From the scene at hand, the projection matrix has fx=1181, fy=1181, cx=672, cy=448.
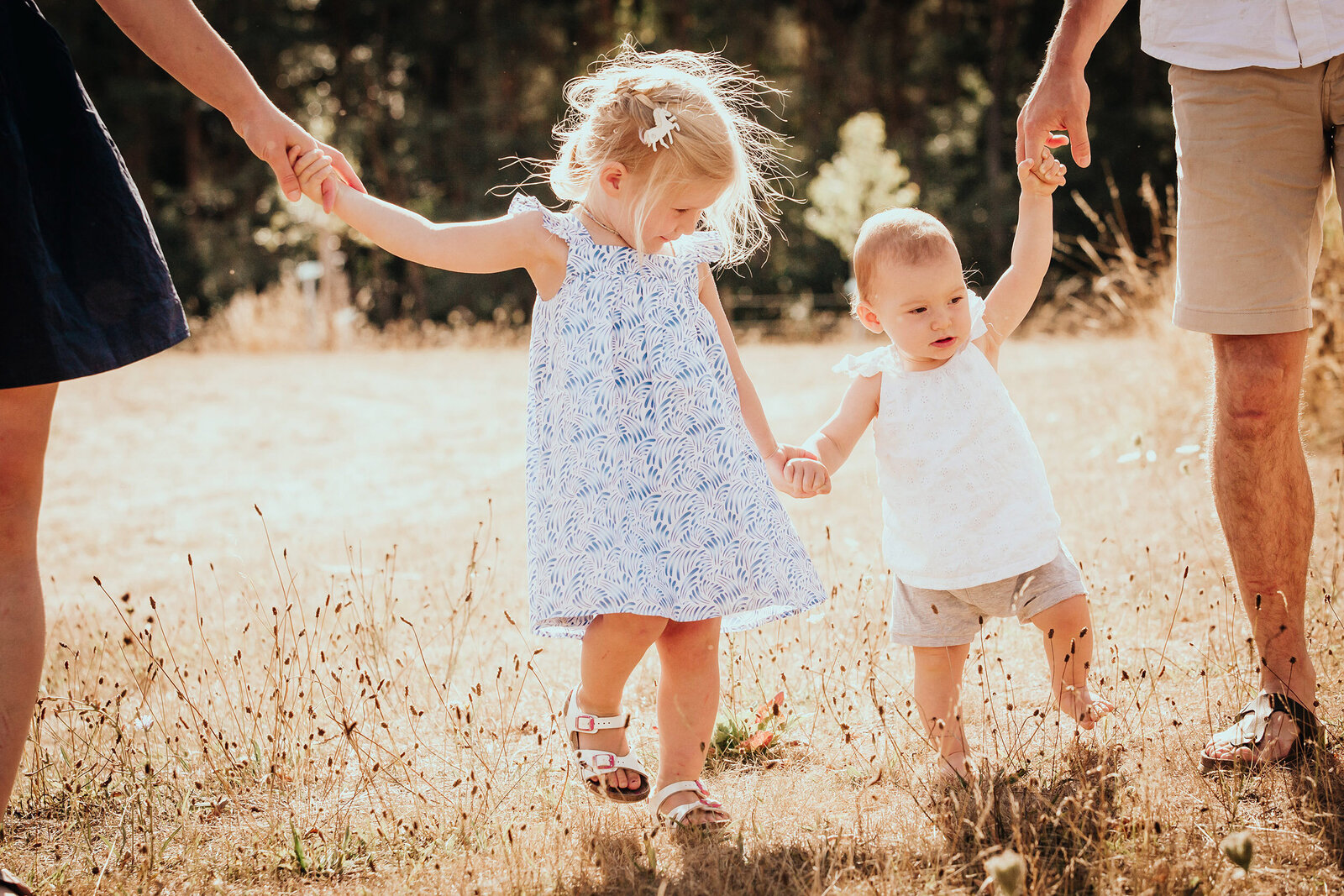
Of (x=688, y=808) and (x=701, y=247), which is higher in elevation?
(x=701, y=247)

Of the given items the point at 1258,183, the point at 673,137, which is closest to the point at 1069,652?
the point at 1258,183

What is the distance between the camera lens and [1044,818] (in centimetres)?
203

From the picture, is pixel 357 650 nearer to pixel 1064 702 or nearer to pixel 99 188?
pixel 99 188

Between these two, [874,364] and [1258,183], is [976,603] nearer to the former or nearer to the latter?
[874,364]

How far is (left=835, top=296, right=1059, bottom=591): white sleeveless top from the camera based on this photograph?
241 cm

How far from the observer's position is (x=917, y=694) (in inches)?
98.0

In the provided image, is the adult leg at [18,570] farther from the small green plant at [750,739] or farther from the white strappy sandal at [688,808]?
the small green plant at [750,739]

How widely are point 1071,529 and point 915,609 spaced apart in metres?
2.46

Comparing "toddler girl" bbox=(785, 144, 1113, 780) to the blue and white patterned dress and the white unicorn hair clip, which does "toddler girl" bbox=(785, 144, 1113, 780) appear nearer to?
the blue and white patterned dress

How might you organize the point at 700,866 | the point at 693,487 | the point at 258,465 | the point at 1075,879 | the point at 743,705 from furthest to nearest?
the point at 258,465 < the point at 743,705 < the point at 693,487 < the point at 700,866 < the point at 1075,879

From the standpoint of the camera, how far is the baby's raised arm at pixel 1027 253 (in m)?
2.52

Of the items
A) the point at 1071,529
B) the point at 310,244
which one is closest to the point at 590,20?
the point at 310,244

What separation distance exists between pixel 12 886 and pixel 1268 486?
8.18 ft

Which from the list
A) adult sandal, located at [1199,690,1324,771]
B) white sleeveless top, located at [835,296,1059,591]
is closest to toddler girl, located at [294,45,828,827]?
white sleeveless top, located at [835,296,1059,591]
